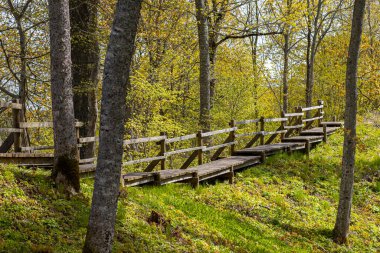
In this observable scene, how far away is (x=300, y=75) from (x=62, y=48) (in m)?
31.8

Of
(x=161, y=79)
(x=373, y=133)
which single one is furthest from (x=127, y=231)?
(x=373, y=133)

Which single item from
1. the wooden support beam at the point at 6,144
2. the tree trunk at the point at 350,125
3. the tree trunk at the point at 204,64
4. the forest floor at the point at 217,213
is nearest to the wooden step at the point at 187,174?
the forest floor at the point at 217,213

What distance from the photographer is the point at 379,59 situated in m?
30.4

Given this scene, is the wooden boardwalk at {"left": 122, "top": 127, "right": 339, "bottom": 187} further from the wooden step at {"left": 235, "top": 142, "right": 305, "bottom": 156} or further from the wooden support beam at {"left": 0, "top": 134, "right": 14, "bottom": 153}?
the wooden support beam at {"left": 0, "top": 134, "right": 14, "bottom": 153}

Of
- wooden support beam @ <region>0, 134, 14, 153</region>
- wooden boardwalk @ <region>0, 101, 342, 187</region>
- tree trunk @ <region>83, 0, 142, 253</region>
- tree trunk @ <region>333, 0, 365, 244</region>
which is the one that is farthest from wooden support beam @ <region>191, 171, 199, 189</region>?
tree trunk @ <region>83, 0, 142, 253</region>

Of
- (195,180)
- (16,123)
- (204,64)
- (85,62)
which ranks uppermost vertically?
(204,64)

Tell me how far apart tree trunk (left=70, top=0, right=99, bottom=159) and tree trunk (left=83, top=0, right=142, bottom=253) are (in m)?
6.86

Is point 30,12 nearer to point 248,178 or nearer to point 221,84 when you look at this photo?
point 248,178

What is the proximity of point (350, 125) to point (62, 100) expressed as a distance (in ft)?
24.8

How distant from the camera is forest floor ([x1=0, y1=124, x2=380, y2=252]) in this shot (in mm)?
6589

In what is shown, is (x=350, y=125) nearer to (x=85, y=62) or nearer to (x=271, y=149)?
(x=271, y=149)

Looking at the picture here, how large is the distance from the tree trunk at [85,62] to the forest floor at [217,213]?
333cm

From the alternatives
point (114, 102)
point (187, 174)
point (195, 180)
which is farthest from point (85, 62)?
point (114, 102)

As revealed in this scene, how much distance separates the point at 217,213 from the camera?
10.3m
